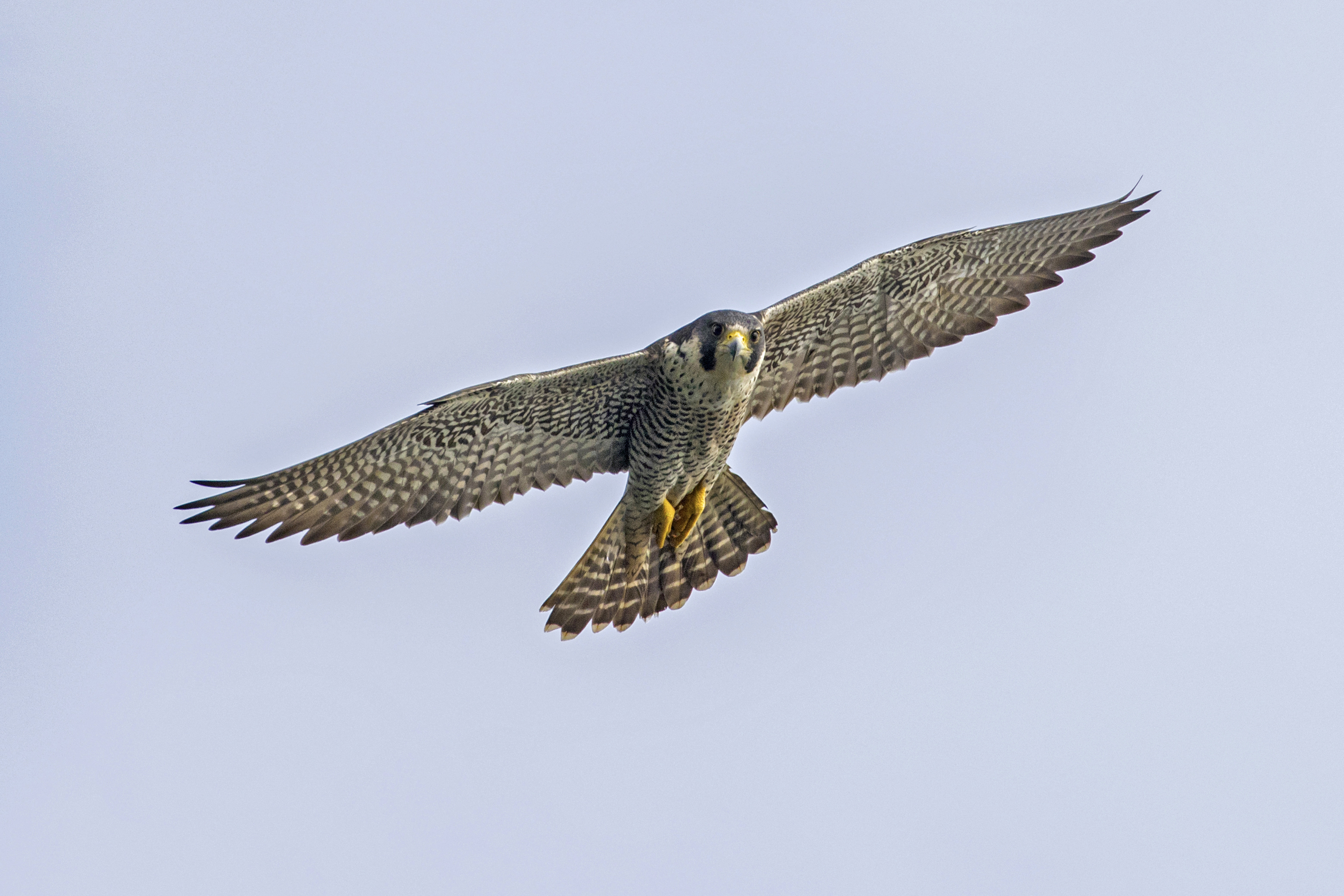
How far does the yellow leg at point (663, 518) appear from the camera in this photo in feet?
37.6

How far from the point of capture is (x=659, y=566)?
469 inches

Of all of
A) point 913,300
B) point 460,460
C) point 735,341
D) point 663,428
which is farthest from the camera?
point 913,300

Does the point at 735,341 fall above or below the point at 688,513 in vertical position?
above

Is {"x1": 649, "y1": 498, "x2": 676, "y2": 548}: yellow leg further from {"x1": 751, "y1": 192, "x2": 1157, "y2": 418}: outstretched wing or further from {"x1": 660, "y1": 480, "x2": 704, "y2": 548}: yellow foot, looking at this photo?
{"x1": 751, "y1": 192, "x2": 1157, "y2": 418}: outstretched wing

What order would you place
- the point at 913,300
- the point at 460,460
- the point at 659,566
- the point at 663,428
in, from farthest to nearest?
the point at 659,566 < the point at 913,300 < the point at 460,460 < the point at 663,428

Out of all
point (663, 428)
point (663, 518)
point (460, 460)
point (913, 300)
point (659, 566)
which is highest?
point (913, 300)

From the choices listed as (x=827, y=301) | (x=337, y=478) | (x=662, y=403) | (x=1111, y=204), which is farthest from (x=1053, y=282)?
(x=337, y=478)

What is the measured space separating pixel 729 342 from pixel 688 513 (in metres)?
1.79

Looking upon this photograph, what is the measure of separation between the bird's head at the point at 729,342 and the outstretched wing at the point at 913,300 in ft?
2.34

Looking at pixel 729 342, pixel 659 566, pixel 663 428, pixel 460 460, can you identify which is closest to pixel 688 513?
pixel 659 566

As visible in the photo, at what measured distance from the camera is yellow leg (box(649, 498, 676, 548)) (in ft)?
37.6

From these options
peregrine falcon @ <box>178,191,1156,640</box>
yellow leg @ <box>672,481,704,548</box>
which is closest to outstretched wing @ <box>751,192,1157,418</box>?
peregrine falcon @ <box>178,191,1156,640</box>

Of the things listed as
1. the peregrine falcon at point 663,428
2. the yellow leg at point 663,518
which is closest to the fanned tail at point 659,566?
the peregrine falcon at point 663,428

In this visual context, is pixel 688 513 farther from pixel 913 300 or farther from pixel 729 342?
pixel 913 300
